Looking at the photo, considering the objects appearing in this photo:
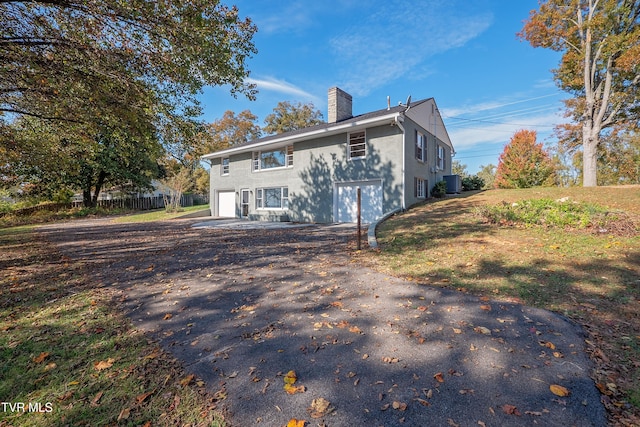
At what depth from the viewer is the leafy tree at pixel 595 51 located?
14648 mm

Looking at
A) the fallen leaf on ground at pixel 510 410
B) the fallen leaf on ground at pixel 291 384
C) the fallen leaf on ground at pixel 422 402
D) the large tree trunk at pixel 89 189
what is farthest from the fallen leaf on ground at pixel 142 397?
the large tree trunk at pixel 89 189

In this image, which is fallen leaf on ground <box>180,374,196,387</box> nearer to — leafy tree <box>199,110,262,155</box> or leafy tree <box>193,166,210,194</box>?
leafy tree <box>199,110,262,155</box>

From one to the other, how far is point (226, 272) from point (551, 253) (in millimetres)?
6409

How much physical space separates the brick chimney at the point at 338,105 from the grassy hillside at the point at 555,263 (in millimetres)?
8965

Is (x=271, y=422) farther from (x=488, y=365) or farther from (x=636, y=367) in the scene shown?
(x=636, y=367)

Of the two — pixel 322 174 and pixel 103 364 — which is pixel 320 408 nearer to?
pixel 103 364

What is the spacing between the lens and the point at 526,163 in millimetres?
24203

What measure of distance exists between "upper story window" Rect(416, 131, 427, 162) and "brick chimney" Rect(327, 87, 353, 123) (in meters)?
4.44

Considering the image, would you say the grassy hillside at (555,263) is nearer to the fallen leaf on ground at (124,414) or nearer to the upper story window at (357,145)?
the fallen leaf on ground at (124,414)

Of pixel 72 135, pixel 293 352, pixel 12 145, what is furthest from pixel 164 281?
pixel 12 145

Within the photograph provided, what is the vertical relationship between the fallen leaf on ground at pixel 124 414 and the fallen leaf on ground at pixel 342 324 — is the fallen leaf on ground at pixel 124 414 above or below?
below

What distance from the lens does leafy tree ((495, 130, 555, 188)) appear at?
947 inches

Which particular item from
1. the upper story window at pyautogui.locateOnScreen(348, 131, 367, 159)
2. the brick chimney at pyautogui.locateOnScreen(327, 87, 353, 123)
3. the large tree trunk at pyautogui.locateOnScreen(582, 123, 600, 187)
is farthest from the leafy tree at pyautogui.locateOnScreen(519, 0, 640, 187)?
the upper story window at pyautogui.locateOnScreen(348, 131, 367, 159)

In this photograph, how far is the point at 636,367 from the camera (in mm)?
2316
